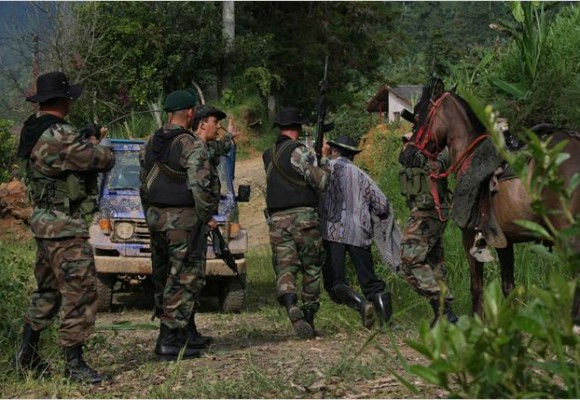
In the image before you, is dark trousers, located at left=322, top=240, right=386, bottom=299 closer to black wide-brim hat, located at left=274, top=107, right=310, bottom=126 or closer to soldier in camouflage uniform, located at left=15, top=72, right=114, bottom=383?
black wide-brim hat, located at left=274, top=107, right=310, bottom=126

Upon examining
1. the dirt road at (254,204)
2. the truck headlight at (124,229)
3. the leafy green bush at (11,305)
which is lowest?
the dirt road at (254,204)

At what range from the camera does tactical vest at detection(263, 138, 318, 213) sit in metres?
7.57

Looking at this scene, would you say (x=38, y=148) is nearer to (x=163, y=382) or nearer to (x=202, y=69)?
(x=163, y=382)

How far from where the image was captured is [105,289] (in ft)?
30.9

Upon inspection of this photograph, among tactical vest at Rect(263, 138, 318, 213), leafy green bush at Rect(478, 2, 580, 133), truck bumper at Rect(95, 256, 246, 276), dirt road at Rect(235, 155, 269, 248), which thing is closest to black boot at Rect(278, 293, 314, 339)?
tactical vest at Rect(263, 138, 318, 213)

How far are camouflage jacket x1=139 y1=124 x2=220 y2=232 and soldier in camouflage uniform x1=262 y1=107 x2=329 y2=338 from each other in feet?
3.18

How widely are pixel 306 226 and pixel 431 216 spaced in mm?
1052

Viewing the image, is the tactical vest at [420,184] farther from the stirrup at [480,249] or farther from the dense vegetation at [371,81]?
the dense vegetation at [371,81]

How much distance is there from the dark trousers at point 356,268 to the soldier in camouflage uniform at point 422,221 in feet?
2.34

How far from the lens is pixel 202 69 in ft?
91.6

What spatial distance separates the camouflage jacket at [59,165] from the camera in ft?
18.6

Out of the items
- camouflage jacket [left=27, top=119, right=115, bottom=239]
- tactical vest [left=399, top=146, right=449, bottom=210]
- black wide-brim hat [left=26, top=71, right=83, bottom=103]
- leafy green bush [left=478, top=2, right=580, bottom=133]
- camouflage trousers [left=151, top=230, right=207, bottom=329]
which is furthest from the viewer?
leafy green bush [left=478, top=2, right=580, bottom=133]

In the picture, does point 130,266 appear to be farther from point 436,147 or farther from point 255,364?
point 436,147

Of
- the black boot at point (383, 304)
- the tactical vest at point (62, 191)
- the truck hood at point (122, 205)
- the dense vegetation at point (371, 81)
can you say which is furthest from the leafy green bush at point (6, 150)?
the tactical vest at point (62, 191)
